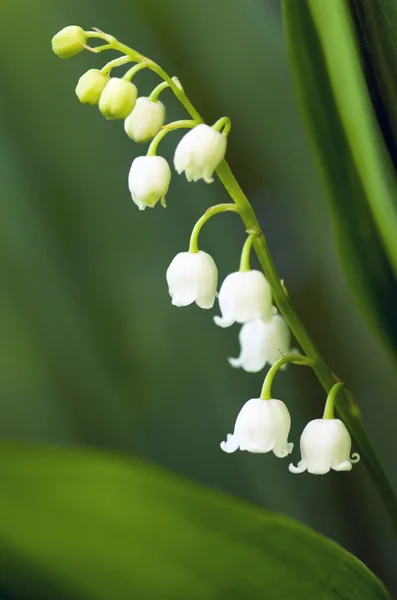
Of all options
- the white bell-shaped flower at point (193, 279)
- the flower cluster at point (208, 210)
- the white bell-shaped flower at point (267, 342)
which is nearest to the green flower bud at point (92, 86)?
→ the flower cluster at point (208, 210)

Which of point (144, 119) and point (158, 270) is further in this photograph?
point (158, 270)

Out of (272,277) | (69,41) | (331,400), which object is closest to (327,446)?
(331,400)

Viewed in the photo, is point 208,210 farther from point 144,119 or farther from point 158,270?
point 158,270

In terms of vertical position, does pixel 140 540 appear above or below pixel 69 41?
below

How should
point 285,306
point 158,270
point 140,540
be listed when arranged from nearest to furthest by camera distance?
point 140,540, point 285,306, point 158,270

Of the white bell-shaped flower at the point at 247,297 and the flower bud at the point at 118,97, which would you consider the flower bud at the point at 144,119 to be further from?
the white bell-shaped flower at the point at 247,297

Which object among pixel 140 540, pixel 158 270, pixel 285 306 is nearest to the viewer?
pixel 140 540

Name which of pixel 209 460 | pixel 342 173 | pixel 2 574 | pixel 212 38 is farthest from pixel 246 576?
pixel 212 38
